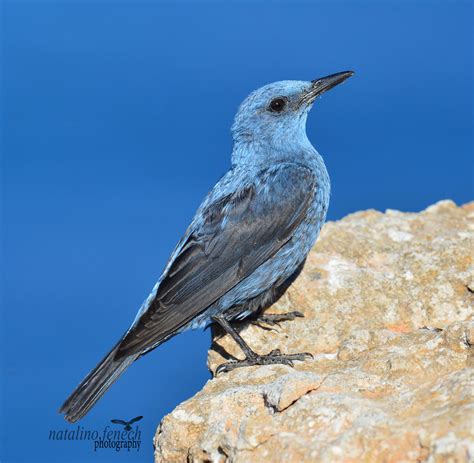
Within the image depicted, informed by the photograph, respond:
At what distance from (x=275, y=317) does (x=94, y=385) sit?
58.4 inches

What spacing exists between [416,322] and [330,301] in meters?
0.68

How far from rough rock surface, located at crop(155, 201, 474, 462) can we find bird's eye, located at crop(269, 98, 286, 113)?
117cm

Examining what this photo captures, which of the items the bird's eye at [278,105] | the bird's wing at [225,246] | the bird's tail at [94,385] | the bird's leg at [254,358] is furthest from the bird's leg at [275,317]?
the bird's eye at [278,105]

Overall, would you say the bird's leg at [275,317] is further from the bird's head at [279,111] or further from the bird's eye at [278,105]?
the bird's eye at [278,105]

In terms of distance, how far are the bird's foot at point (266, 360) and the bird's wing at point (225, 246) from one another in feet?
1.45

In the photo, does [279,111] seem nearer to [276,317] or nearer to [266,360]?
[276,317]

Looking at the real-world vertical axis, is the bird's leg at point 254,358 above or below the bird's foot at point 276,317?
below

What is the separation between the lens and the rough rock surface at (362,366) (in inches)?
148

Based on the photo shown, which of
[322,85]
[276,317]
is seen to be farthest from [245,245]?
[322,85]

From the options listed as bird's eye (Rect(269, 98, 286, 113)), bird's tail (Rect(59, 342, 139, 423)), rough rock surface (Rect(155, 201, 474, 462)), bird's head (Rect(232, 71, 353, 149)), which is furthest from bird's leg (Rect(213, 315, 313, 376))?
bird's eye (Rect(269, 98, 286, 113))

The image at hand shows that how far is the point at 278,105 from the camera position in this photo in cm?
663

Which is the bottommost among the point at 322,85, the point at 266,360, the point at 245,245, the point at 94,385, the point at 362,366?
the point at 362,366

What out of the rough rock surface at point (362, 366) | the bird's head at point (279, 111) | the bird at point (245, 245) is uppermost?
the bird's head at point (279, 111)

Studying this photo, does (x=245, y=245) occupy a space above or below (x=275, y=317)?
above
